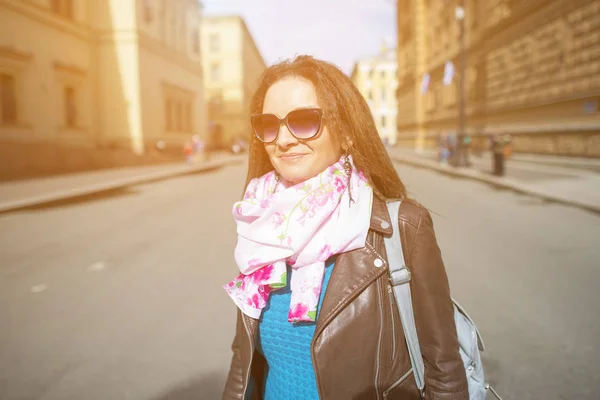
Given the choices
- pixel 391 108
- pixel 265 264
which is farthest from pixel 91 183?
pixel 391 108

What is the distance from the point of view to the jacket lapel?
146 centimetres

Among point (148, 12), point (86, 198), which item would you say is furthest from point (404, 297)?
point (148, 12)

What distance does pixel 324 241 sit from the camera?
1.58m

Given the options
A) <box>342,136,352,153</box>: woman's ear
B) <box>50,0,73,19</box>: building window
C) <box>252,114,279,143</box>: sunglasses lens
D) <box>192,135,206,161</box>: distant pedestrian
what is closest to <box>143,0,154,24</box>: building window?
<box>50,0,73,19</box>: building window

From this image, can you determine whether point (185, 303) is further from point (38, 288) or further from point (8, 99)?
point (8, 99)

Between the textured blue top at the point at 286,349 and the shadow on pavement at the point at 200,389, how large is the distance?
1.41 m

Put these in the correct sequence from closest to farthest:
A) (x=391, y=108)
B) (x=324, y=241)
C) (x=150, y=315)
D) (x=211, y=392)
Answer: (x=324, y=241) → (x=211, y=392) → (x=150, y=315) → (x=391, y=108)

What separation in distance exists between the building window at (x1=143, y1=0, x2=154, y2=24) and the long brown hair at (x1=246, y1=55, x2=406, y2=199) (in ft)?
105

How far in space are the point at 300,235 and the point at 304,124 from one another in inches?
15.3

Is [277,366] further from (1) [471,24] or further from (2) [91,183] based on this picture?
(1) [471,24]

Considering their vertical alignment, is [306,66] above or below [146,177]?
above

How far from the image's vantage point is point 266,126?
1758mm

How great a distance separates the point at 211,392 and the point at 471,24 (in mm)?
27800

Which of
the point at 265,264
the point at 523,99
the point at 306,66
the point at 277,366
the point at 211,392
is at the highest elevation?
the point at 523,99
